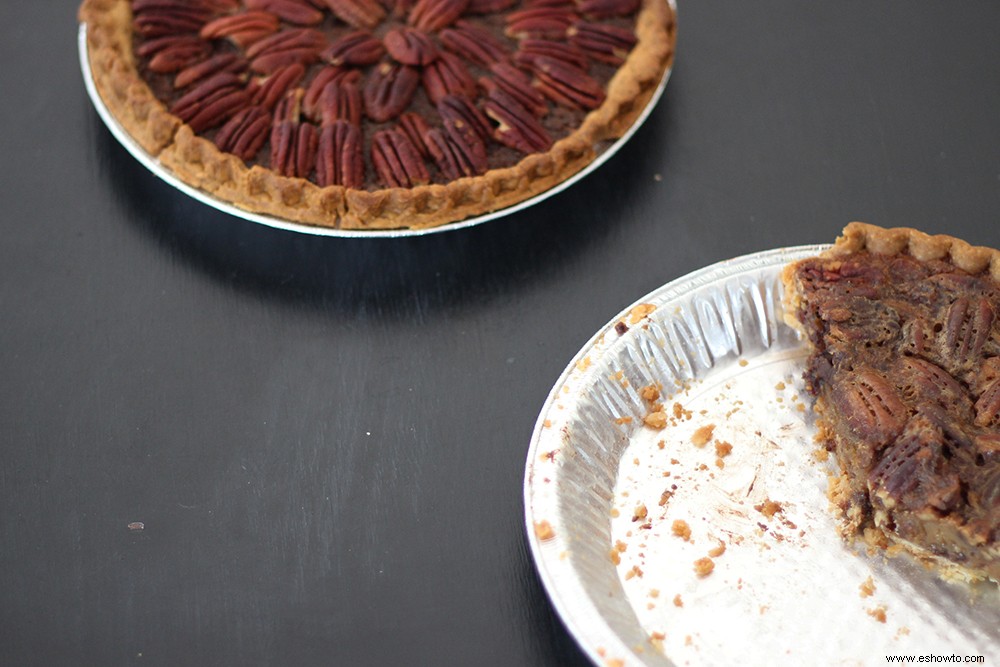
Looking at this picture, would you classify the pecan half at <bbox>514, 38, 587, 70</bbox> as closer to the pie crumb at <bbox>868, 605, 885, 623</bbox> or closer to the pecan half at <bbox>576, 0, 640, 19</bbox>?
the pecan half at <bbox>576, 0, 640, 19</bbox>

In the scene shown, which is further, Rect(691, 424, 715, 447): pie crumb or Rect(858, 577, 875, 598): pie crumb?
Rect(691, 424, 715, 447): pie crumb

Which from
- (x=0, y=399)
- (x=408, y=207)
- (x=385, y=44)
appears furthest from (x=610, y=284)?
(x=0, y=399)

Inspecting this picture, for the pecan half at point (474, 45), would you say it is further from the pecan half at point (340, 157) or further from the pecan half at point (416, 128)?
the pecan half at point (340, 157)

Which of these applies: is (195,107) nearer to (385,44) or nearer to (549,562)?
(385,44)

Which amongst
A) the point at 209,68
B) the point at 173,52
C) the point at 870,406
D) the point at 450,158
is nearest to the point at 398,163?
the point at 450,158

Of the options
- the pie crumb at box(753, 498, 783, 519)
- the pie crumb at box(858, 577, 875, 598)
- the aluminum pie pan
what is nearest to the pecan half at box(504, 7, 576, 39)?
the aluminum pie pan
